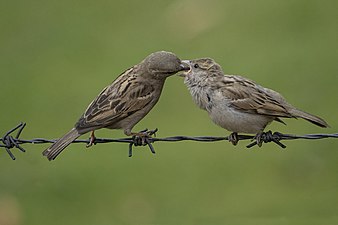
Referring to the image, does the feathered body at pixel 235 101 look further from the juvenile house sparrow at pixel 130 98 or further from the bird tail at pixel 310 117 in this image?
the juvenile house sparrow at pixel 130 98

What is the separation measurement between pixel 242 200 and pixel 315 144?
2.14 meters

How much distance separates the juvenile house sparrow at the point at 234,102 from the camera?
34.5ft

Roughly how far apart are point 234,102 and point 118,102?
4.01 ft

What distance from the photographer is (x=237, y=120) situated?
10.6m

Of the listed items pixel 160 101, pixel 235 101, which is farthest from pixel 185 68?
pixel 160 101

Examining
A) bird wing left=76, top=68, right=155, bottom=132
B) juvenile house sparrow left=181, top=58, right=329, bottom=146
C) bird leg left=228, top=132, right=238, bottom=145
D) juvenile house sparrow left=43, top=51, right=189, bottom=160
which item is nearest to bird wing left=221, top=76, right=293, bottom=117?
juvenile house sparrow left=181, top=58, right=329, bottom=146

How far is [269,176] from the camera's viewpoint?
54.4 ft

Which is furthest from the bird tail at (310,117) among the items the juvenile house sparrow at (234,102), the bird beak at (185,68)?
the bird beak at (185,68)

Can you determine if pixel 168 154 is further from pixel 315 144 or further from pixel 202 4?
pixel 202 4

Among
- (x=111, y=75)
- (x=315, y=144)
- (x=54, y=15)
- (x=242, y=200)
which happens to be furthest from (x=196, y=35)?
(x=242, y=200)

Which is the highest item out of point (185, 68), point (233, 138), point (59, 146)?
point (185, 68)

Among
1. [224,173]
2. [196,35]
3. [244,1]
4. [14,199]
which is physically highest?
[244,1]

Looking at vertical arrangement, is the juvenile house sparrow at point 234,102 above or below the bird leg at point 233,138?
above

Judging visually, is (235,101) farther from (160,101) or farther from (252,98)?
(160,101)
